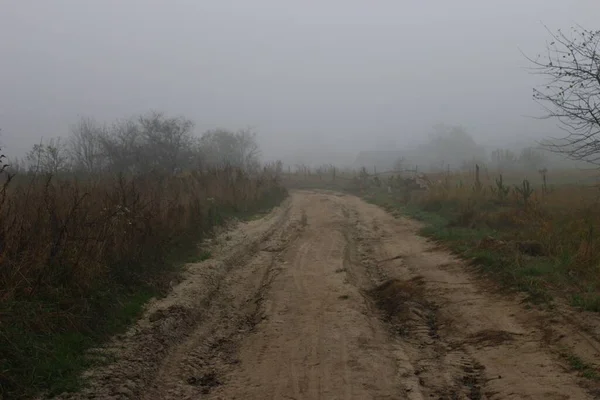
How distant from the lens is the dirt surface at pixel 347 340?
15.2 feet

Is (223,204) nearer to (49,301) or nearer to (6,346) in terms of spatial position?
(49,301)

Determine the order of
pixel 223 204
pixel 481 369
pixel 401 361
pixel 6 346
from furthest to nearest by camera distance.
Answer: pixel 223 204 < pixel 401 361 < pixel 481 369 < pixel 6 346

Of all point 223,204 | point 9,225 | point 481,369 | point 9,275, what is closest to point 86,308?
point 9,275

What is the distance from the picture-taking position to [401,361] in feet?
17.3

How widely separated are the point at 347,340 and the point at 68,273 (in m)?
3.68

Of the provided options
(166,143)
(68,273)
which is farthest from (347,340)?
(166,143)

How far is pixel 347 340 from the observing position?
230 inches

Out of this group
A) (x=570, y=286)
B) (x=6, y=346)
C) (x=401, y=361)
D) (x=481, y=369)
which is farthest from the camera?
(x=570, y=286)

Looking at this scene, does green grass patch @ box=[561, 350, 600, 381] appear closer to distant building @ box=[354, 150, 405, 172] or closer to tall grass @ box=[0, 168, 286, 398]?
tall grass @ box=[0, 168, 286, 398]

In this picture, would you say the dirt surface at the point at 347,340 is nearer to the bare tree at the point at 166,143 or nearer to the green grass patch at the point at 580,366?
the green grass patch at the point at 580,366

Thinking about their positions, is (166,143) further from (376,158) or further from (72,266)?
(376,158)

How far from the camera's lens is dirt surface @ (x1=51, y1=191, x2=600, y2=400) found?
4637mm

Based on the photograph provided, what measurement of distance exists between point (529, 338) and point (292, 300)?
3.48 metres

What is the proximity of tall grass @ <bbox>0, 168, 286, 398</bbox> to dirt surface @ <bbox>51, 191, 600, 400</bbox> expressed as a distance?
41 centimetres
